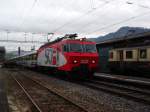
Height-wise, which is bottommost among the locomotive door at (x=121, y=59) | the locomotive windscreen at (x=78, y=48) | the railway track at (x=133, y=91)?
the railway track at (x=133, y=91)

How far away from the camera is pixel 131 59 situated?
987 inches

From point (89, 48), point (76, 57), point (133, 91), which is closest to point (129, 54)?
point (89, 48)

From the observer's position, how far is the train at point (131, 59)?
23047 millimetres

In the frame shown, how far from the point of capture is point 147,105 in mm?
10641

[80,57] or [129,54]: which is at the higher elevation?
[129,54]

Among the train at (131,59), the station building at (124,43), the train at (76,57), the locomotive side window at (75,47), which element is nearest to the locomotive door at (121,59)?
the train at (131,59)

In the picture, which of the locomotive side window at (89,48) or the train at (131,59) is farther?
the train at (131,59)

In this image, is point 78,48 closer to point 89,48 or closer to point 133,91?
point 89,48

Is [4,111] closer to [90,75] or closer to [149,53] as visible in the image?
[90,75]

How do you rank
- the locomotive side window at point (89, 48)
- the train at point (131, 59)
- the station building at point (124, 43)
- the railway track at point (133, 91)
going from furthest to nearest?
the station building at point (124, 43), the train at point (131, 59), the locomotive side window at point (89, 48), the railway track at point (133, 91)

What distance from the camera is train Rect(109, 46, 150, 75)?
23.0 m

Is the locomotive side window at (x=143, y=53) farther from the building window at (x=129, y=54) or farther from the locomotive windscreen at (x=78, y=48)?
the locomotive windscreen at (x=78, y=48)

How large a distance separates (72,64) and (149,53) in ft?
21.3

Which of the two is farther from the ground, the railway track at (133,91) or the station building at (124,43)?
the station building at (124,43)
